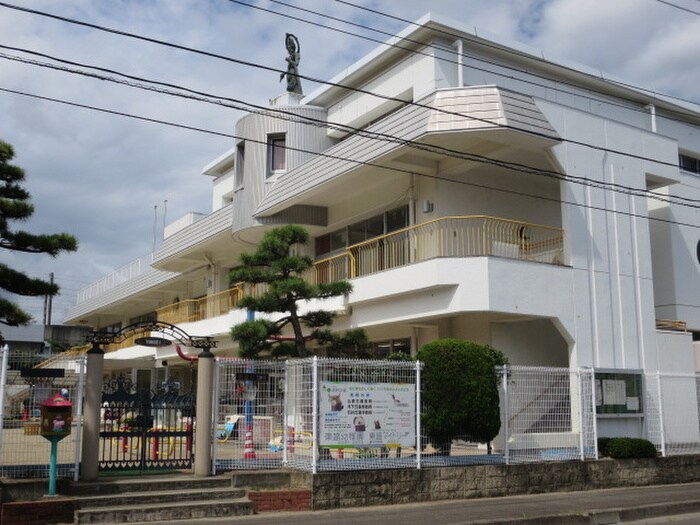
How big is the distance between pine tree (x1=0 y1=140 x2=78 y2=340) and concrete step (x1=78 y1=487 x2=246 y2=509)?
441 centimetres

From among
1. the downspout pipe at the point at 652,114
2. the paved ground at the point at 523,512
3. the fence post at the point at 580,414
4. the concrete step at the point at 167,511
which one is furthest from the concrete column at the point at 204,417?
the downspout pipe at the point at 652,114

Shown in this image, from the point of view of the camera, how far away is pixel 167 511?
1119 cm

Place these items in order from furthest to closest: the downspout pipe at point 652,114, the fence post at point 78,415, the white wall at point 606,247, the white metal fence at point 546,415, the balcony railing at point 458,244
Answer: the downspout pipe at point 652,114 < the balcony railing at point 458,244 < the white wall at point 606,247 < the white metal fence at point 546,415 < the fence post at point 78,415

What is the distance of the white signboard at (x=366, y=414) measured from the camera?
12609mm

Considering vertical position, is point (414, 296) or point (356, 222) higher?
point (356, 222)

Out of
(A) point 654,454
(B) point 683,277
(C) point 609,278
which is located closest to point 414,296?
(C) point 609,278

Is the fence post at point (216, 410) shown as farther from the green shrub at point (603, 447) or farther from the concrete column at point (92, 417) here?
the green shrub at point (603, 447)

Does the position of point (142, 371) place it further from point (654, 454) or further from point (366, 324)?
point (654, 454)

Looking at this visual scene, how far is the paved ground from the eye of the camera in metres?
11.3

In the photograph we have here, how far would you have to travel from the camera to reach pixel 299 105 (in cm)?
2536

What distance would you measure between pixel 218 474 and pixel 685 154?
2136 cm

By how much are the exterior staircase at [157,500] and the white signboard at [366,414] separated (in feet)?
5.77

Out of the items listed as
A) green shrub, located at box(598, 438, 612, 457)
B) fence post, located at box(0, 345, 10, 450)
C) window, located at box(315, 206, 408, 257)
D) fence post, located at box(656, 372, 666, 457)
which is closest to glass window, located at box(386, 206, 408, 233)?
window, located at box(315, 206, 408, 257)

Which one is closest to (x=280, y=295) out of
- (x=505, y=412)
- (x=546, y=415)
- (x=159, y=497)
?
(x=505, y=412)
